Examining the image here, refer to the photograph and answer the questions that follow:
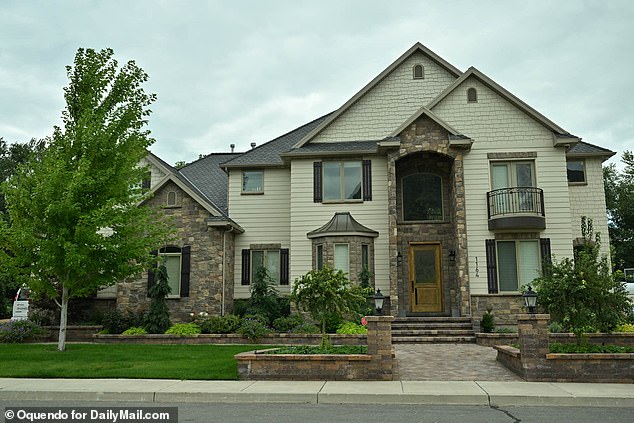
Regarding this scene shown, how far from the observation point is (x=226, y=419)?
740cm

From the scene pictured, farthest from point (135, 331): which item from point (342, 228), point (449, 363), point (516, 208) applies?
point (516, 208)

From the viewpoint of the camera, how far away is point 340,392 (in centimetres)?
898

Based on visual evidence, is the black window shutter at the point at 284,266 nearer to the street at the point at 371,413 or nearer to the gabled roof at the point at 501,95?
the gabled roof at the point at 501,95

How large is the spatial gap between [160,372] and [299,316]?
7356 mm

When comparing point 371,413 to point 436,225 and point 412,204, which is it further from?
point 412,204

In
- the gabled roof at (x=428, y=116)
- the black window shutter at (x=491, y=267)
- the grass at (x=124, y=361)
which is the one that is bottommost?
the grass at (x=124, y=361)

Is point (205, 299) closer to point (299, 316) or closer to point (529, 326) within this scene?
point (299, 316)

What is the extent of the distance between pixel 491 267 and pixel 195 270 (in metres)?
10.0

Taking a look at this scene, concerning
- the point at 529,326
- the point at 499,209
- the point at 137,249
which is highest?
the point at 499,209

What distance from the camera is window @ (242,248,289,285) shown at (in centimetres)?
2061

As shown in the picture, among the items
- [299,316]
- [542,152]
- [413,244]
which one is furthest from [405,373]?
[542,152]

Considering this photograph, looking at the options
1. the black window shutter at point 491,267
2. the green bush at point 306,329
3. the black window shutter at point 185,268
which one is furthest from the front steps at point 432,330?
the black window shutter at point 185,268

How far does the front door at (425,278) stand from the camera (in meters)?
19.3

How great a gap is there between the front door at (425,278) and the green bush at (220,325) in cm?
619
